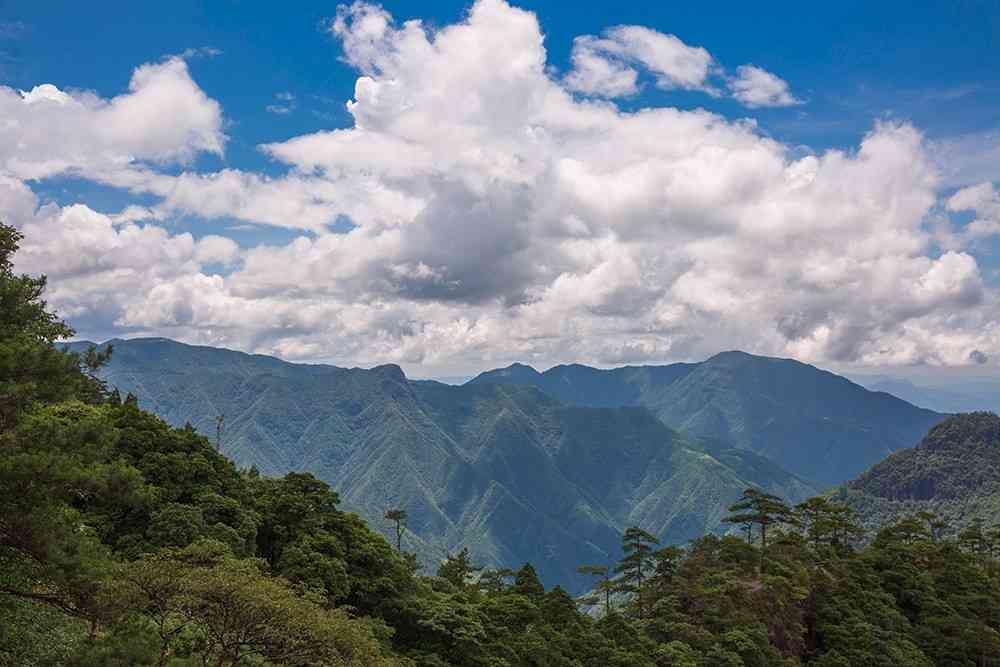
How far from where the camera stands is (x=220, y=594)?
25.1m

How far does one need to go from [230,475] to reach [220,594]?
1106 inches

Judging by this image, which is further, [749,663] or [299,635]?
[749,663]

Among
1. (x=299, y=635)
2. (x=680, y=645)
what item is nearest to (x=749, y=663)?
(x=680, y=645)

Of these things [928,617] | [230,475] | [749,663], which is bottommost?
[749,663]

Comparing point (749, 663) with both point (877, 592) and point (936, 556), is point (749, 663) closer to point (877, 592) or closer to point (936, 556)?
point (877, 592)

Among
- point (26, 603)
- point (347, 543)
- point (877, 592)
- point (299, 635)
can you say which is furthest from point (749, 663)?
point (26, 603)

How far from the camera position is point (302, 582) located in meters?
41.5

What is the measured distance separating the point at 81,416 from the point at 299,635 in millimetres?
31958

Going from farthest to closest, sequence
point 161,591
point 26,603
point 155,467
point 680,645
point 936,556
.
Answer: point 936,556 → point 680,645 → point 155,467 → point 26,603 → point 161,591

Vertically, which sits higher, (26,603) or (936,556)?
(936,556)

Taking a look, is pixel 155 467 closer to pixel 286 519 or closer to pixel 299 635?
pixel 286 519

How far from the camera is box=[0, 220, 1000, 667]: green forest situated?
19250mm

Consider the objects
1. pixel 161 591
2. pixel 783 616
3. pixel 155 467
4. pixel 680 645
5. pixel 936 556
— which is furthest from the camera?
pixel 936 556

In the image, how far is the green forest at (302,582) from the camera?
19.2 metres
